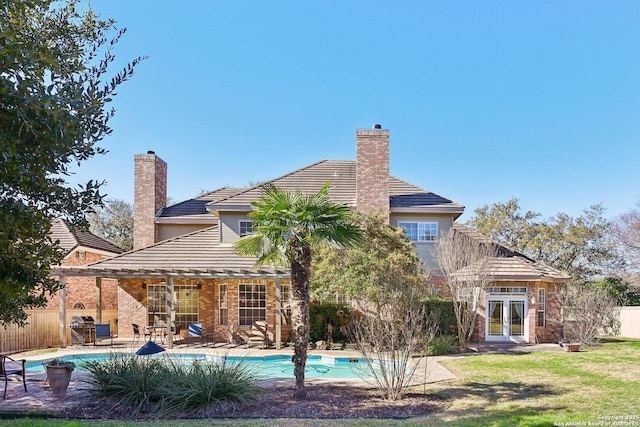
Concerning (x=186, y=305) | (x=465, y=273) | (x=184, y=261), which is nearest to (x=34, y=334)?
(x=186, y=305)

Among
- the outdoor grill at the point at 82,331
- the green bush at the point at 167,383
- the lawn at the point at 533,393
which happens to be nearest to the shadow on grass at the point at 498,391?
the lawn at the point at 533,393

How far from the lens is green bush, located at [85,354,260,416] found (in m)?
9.20

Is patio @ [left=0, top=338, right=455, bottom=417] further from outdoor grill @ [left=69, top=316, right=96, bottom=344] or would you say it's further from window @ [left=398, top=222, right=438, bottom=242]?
window @ [left=398, top=222, right=438, bottom=242]

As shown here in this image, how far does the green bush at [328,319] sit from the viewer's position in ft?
64.3

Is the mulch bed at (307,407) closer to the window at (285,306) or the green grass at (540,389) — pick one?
the green grass at (540,389)

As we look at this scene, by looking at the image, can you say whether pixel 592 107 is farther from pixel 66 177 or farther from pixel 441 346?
pixel 66 177

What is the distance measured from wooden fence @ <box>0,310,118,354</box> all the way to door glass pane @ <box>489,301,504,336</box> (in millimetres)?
19395

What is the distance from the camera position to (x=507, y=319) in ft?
69.5

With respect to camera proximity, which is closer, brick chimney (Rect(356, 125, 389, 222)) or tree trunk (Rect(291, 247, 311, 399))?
tree trunk (Rect(291, 247, 311, 399))

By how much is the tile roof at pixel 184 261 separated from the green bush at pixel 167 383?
7541 mm

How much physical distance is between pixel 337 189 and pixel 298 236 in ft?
45.0

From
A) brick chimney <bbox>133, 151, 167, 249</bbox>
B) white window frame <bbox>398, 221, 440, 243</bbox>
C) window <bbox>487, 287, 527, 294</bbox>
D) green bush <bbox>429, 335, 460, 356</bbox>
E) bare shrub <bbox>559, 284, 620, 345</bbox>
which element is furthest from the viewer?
brick chimney <bbox>133, 151, 167, 249</bbox>

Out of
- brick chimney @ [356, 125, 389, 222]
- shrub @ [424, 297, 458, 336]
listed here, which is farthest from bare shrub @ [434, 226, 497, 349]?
brick chimney @ [356, 125, 389, 222]

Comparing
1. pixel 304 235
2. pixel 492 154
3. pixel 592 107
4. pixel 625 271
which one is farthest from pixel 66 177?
pixel 625 271
